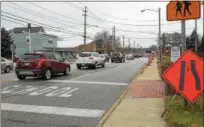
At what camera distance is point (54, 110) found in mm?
10688

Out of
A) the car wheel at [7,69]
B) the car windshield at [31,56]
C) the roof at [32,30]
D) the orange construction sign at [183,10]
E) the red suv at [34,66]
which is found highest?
the roof at [32,30]

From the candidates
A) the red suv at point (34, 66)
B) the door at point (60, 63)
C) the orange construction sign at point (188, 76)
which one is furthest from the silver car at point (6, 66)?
the orange construction sign at point (188, 76)

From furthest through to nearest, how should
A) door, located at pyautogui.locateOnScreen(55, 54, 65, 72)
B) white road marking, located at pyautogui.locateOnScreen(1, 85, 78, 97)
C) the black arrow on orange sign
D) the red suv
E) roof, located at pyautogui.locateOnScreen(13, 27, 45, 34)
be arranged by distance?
roof, located at pyautogui.locateOnScreen(13, 27, 45, 34) < door, located at pyautogui.locateOnScreen(55, 54, 65, 72) < the red suv < white road marking, located at pyautogui.locateOnScreen(1, 85, 78, 97) < the black arrow on orange sign

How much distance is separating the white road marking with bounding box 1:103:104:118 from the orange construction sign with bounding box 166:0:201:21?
10.6 ft

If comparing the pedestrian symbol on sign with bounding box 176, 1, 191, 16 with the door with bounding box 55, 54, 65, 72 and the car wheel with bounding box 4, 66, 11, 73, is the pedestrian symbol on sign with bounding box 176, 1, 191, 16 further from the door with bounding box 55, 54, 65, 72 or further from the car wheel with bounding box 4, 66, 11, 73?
the car wheel with bounding box 4, 66, 11, 73

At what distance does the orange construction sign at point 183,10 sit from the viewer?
8852mm

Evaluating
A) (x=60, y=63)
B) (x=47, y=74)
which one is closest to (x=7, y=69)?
(x=60, y=63)

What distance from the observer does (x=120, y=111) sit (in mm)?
10180

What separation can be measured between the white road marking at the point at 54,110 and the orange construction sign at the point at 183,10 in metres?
3.24

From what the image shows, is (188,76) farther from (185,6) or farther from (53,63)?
(53,63)

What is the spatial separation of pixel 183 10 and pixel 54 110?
14.9 ft

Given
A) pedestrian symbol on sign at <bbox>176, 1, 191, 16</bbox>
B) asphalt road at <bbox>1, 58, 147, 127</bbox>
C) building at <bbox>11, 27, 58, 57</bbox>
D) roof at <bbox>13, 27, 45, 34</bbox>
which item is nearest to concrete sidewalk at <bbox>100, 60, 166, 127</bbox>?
asphalt road at <bbox>1, 58, 147, 127</bbox>

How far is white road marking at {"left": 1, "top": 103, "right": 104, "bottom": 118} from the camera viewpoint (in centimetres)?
1009

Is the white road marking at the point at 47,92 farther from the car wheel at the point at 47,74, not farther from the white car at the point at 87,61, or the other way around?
the white car at the point at 87,61
